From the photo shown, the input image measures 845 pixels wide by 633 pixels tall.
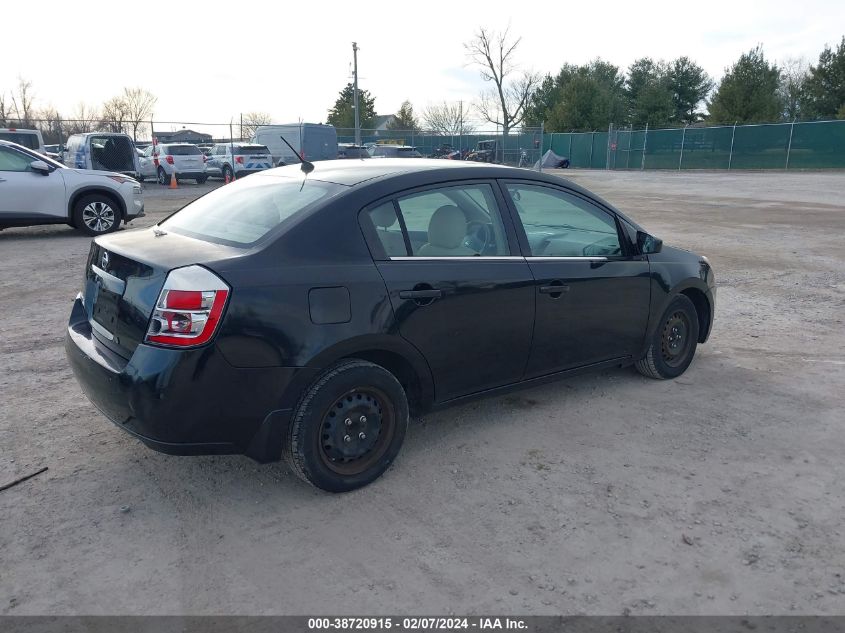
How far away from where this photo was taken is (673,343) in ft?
16.9

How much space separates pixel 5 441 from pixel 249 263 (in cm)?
204

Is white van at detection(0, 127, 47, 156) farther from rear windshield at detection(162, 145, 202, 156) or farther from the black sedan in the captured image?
the black sedan

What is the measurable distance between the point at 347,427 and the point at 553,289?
152 centimetres

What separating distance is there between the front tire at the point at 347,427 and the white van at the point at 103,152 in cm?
2060

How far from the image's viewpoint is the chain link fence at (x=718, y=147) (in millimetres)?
34406

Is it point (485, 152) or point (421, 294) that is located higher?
point (485, 152)

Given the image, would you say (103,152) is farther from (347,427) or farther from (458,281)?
(347,427)

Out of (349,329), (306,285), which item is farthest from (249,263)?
(349,329)

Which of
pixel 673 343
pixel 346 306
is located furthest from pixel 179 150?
pixel 346 306

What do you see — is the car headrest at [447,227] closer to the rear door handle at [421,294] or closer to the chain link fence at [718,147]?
the rear door handle at [421,294]

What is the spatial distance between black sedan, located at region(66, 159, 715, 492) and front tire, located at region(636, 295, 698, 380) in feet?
1.23

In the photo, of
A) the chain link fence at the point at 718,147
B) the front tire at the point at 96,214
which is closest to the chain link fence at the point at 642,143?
the chain link fence at the point at 718,147

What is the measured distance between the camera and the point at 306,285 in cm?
329

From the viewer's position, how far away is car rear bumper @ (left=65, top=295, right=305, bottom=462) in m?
3.08
